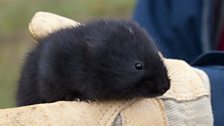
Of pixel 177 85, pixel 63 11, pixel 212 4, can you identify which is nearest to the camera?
pixel 177 85

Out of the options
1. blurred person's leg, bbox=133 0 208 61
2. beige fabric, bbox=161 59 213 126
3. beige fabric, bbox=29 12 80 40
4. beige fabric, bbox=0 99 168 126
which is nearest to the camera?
beige fabric, bbox=0 99 168 126

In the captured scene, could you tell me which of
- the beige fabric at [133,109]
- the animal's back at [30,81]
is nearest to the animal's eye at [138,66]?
the beige fabric at [133,109]

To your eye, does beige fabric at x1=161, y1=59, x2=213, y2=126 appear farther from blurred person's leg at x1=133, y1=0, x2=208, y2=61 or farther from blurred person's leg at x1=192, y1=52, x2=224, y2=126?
blurred person's leg at x1=133, y1=0, x2=208, y2=61

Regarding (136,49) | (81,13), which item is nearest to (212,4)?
(136,49)

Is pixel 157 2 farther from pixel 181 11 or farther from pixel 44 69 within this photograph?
pixel 44 69

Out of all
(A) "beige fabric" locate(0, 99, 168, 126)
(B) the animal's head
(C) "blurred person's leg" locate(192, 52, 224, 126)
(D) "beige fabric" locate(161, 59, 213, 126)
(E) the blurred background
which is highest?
(B) the animal's head

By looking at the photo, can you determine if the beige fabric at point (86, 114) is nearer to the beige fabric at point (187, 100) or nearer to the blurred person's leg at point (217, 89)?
the beige fabric at point (187, 100)

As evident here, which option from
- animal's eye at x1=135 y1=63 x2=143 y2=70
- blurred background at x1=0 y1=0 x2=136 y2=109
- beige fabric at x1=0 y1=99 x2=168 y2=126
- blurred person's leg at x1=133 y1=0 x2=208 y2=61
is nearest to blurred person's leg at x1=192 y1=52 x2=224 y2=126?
beige fabric at x1=0 y1=99 x2=168 y2=126

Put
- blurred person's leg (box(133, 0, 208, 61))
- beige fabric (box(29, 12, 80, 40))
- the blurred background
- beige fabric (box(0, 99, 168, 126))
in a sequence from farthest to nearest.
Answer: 1. the blurred background
2. blurred person's leg (box(133, 0, 208, 61))
3. beige fabric (box(29, 12, 80, 40))
4. beige fabric (box(0, 99, 168, 126))
